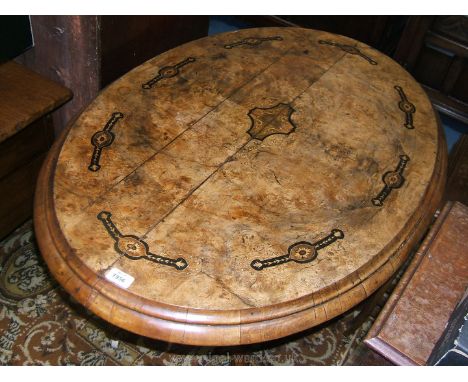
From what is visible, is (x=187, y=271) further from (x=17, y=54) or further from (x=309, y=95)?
(x=17, y=54)

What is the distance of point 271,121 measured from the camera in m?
2.26

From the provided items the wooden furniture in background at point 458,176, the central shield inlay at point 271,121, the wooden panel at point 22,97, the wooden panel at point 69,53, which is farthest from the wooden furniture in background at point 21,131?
the wooden furniture in background at point 458,176

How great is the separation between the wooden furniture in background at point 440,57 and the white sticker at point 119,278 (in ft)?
9.63

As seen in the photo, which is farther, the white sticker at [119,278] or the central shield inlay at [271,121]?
the central shield inlay at [271,121]

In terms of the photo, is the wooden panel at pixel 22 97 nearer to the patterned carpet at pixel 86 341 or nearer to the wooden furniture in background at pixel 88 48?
the wooden furniture in background at pixel 88 48

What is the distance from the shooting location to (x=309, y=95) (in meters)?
2.41

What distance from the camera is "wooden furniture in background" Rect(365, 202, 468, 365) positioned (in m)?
1.60

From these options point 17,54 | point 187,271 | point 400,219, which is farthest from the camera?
point 17,54

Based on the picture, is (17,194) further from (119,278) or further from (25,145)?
(119,278)

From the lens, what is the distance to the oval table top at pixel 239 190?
5.41 feet

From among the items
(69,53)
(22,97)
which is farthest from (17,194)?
(69,53)

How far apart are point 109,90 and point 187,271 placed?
0.91 meters

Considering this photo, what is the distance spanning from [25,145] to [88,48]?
53 cm
